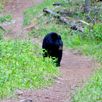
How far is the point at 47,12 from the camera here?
1981cm

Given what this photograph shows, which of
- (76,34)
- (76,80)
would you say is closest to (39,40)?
(76,34)

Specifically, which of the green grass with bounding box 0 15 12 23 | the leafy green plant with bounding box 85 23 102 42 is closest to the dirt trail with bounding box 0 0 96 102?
Answer: the leafy green plant with bounding box 85 23 102 42

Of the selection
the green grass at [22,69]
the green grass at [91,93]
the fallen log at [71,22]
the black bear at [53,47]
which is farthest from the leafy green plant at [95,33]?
the green grass at [91,93]

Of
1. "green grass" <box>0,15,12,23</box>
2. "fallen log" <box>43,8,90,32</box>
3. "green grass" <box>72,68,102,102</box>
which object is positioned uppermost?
"green grass" <box>72,68,102,102</box>

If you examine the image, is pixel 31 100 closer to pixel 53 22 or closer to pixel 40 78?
pixel 40 78

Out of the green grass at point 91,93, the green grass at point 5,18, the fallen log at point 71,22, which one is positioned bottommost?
the green grass at point 5,18

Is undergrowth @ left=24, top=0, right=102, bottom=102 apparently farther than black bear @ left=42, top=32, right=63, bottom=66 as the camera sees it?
Yes

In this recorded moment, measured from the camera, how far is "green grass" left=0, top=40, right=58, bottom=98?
8.63m

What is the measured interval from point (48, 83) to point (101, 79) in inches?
46.5

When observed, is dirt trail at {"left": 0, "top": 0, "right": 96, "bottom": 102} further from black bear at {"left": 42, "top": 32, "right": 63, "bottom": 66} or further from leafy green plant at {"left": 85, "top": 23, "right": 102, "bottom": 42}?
leafy green plant at {"left": 85, "top": 23, "right": 102, "bottom": 42}

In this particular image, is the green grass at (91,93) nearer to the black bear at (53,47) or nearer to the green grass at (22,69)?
the green grass at (22,69)

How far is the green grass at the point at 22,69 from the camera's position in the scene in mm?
8634

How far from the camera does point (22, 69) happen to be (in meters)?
9.96

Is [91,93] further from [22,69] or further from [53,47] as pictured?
[53,47]
